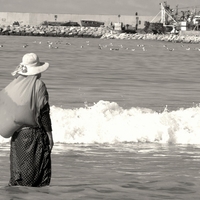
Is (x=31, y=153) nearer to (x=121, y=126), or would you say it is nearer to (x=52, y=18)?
(x=121, y=126)

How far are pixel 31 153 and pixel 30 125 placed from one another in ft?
0.85

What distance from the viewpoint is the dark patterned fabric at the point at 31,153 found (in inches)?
300

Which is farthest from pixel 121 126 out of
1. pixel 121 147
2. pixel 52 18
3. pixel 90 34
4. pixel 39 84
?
→ pixel 52 18

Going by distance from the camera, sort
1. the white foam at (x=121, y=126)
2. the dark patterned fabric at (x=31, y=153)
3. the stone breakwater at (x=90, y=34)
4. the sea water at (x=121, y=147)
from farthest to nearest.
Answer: the stone breakwater at (x=90, y=34), the white foam at (x=121, y=126), the sea water at (x=121, y=147), the dark patterned fabric at (x=31, y=153)

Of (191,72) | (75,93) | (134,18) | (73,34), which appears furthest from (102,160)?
(134,18)

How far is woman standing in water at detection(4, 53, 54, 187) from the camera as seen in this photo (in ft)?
24.7

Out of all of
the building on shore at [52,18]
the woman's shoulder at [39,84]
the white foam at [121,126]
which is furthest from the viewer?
the building on shore at [52,18]

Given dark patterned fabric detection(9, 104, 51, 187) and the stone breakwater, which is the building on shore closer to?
the stone breakwater

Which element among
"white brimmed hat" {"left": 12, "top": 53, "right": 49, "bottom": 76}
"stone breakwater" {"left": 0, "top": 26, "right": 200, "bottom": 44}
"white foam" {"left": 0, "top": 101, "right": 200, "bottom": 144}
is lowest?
"stone breakwater" {"left": 0, "top": 26, "right": 200, "bottom": 44}

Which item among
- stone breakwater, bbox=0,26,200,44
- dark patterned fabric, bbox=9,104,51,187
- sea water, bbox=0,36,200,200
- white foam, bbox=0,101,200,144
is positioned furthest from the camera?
stone breakwater, bbox=0,26,200,44

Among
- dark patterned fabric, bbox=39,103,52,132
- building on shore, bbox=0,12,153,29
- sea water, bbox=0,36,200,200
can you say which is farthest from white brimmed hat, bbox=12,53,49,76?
building on shore, bbox=0,12,153,29

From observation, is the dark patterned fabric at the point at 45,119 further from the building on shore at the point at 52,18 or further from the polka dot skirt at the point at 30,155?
the building on shore at the point at 52,18

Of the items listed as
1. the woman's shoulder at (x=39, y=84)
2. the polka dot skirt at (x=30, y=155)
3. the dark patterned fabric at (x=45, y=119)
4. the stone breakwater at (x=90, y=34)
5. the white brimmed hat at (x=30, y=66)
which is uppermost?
the white brimmed hat at (x=30, y=66)

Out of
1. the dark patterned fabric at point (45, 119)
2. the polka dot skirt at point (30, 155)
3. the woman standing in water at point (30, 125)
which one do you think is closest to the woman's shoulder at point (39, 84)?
the woman standing in water at point (30, 125)
